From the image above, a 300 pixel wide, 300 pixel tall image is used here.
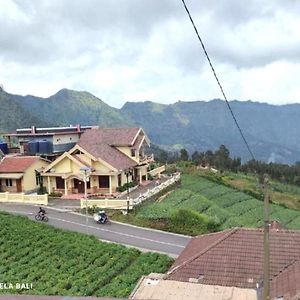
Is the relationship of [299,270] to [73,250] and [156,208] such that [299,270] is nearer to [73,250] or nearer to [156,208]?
[73,250]

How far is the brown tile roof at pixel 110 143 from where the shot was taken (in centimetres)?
3344

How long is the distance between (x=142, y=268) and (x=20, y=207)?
43.4 ft

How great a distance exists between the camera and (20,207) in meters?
29.9

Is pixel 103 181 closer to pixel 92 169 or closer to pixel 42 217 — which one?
pixel 92 169

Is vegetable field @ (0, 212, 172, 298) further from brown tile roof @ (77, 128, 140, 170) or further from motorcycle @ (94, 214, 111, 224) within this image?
brown tile roof @ (77, 128, 140, 170)

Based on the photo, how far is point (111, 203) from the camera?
94.1 feet

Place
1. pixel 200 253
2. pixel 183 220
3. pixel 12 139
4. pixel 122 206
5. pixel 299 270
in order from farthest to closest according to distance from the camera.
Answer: pixel 12 139
pixel 122 206
pixel 183 220
pixel 200 253
pixel 299 270

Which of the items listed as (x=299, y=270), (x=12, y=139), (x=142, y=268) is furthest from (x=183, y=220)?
(x=12, y=139)

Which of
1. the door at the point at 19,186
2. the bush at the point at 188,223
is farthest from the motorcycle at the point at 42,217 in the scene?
the bush at the point at 188,223

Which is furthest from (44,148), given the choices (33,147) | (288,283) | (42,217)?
(288,283)

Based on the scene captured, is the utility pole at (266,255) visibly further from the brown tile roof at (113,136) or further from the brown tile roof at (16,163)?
the brown tile roof at (113,136)

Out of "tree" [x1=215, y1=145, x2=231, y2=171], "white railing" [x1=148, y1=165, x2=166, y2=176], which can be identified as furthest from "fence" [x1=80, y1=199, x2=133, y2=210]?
"tree" [x1=215, y1=145, x2=231, y2=171]

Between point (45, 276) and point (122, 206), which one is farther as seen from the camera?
point (122, 206)

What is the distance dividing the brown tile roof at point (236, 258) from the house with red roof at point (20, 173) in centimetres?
1874
